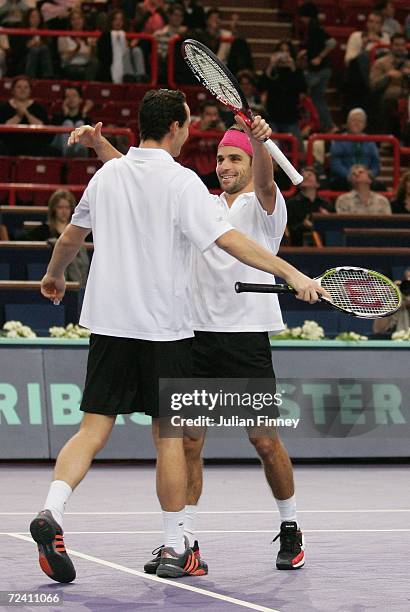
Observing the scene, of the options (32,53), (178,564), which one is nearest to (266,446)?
(178,564)

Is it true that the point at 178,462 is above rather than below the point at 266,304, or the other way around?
below

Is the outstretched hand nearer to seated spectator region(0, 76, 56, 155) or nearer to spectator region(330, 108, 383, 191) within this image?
seated spectator region(0, 76, 56, 155)

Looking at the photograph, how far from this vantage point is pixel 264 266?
20.2 feet

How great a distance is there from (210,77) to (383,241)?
29.5 ft

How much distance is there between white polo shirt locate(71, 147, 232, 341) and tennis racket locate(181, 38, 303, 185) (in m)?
0.43

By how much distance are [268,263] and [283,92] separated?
1278 centimetres

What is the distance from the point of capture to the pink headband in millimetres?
7117

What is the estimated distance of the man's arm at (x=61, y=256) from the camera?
21.6 ft

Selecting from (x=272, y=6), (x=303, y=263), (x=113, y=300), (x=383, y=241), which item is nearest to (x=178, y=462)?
(x=113, y=300)

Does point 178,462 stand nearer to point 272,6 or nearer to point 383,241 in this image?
point 383,241

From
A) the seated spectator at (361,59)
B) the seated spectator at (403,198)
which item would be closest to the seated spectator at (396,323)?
the seated spectator at (403,198)

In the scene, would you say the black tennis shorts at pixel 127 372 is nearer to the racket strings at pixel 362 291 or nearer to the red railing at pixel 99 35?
the racket strings at pixel 362 291

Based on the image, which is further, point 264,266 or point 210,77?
point 210,77

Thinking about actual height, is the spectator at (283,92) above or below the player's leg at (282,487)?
above
